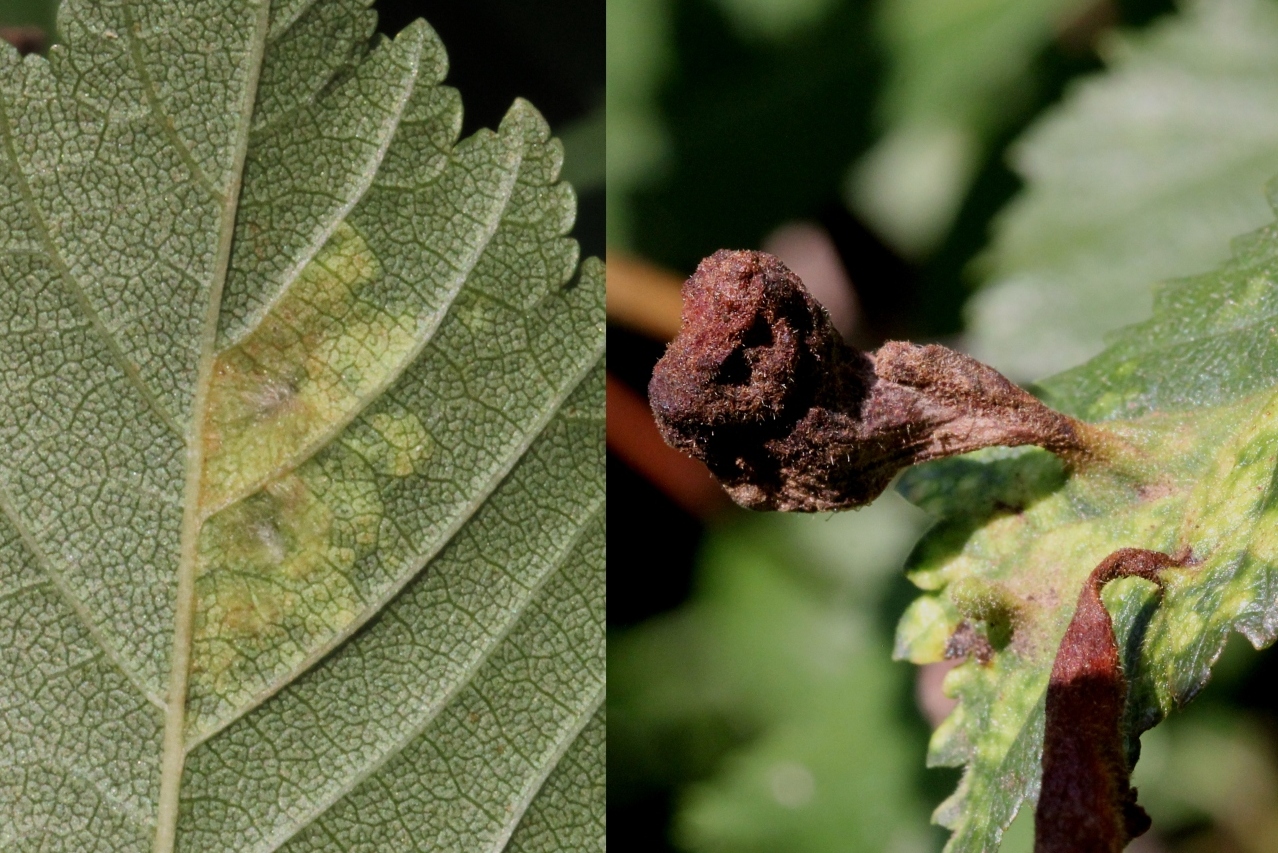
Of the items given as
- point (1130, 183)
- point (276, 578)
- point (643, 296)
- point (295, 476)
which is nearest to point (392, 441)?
point (295, 476)

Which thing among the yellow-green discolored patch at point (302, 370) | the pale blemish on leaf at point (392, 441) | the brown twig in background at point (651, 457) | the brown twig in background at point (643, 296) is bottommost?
the brown twig in background at point (651, 457)

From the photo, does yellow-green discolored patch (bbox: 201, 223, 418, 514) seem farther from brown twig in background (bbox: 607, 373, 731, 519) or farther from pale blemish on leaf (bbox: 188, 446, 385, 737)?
brown twig in background (bbox: 607, 373, 731, 519)

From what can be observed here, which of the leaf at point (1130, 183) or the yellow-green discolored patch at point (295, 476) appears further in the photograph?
the leaf at point (1130, 183)

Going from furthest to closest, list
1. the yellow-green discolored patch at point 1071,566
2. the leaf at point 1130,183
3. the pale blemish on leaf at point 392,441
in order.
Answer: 1. the leaf at point 1130,183
2. the pale blemish on leaf at point 392,441
3. the yellow-green discolored patch at point 1071,566

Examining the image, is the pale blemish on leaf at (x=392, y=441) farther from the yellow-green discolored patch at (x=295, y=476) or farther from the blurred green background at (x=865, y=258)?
the blurred green background at (x=865, y=258)

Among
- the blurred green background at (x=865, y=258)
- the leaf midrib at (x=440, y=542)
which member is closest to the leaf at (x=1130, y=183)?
the blurred green background at (x=865, y=258)

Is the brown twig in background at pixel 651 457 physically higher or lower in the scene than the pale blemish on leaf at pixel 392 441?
lower

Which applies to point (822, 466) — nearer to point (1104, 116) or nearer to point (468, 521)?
point (468, 521)

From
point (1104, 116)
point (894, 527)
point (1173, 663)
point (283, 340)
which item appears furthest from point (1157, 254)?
point (283, 340)
